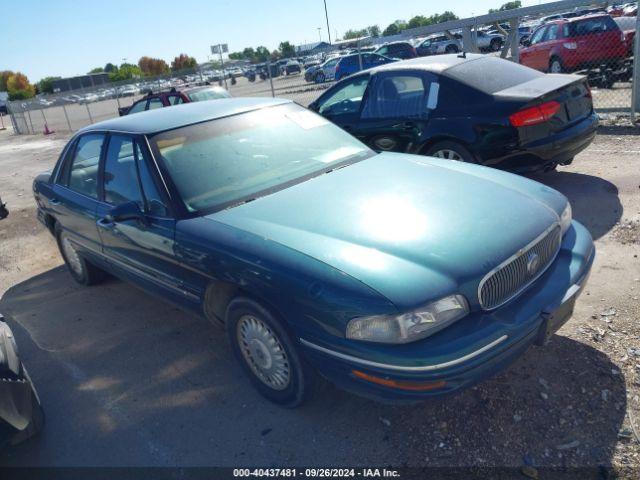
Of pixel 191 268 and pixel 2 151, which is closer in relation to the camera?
pixel 191 268

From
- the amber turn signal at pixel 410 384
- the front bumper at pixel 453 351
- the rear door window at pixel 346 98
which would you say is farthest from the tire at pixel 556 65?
the amber turn signal at pixel 410 384

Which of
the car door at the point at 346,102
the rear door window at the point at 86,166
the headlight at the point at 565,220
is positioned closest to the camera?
the headlight at the point at 565,220

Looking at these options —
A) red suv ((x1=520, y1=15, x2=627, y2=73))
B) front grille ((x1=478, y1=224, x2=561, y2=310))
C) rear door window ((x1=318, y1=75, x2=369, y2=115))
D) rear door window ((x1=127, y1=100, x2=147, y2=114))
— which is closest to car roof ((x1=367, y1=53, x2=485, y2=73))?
rear door window ((x1=318, y1=75, x2=369, y2=115))

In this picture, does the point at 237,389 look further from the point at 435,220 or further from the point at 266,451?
the point at 435,220

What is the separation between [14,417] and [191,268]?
1.17m

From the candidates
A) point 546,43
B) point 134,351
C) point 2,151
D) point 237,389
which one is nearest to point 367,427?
point 237,389

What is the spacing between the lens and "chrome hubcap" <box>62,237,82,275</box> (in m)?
5.25

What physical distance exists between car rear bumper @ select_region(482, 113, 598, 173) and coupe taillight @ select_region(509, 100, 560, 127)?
19 centimetres

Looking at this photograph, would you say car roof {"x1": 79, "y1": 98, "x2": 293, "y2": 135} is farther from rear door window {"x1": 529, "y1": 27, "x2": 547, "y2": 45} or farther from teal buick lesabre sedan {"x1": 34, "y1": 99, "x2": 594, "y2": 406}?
rear door window {"x1": 529, "y1": 27, "x2": 547, "y2": 45}

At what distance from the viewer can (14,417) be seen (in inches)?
106

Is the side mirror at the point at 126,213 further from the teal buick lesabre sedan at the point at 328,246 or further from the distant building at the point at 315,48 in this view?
the distant building at the point at 315,48

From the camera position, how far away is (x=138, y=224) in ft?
11.7

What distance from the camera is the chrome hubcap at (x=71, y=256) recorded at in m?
5.25

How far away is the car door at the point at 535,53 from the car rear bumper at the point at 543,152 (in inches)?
369
